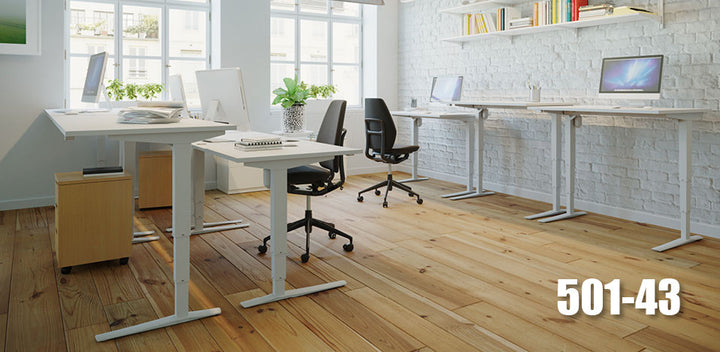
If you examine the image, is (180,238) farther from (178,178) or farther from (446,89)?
(446,89)

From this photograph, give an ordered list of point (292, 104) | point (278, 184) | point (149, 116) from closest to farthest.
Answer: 1. point (149, 116)
2. point (278, 184)
3. point (292, 104)

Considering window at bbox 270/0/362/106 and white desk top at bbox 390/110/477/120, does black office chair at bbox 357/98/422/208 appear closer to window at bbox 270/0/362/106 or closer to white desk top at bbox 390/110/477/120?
white desk top at bbox 390/110/477/120

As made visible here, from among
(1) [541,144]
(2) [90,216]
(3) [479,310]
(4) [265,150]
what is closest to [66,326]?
(2) [90,216]

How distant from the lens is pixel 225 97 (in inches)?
136

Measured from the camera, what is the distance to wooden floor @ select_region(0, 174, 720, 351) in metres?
2.15

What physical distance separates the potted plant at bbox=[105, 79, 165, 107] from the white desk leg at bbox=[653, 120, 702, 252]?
418cm

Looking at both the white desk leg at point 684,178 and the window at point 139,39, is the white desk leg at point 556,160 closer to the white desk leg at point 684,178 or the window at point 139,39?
the white desk leg at point 684,178

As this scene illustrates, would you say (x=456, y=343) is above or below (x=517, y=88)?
below

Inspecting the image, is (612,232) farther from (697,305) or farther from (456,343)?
(456,343)

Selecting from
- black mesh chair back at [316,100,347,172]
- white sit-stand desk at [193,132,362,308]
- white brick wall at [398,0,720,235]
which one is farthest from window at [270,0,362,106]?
white sit-stand desk at [193,132,362,308]

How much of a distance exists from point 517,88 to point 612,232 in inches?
69.4

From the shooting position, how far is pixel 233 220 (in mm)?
4141

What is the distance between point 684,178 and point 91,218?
3.58 m

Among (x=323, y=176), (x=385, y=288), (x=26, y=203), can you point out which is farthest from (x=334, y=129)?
(x=26, y=203)
